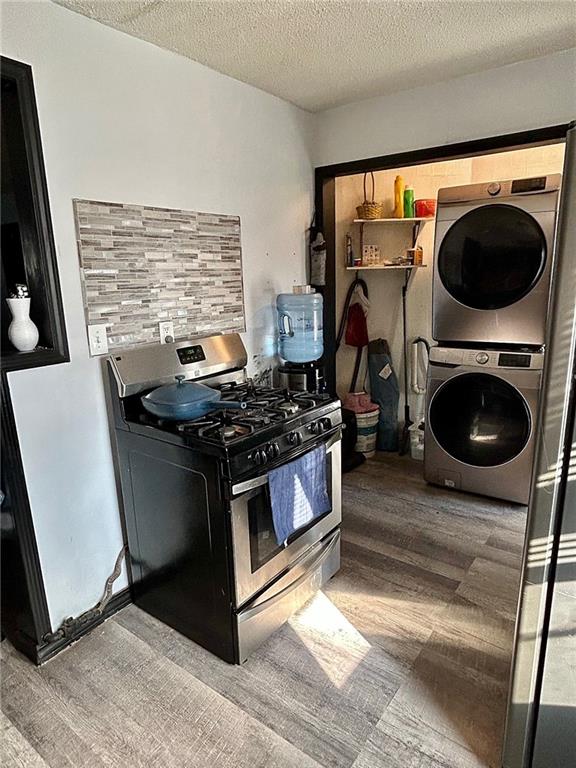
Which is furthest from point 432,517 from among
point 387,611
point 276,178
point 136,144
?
point 136,144

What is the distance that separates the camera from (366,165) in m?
2.88

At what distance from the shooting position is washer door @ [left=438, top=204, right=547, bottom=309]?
2.71m

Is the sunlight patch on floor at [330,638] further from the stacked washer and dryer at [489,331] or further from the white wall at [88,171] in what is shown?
the stacked washer and dryer at [489,331]

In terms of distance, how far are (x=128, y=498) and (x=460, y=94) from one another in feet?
8.57

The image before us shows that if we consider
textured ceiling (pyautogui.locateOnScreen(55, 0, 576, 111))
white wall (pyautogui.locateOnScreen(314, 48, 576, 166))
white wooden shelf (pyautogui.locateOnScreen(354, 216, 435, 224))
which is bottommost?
white wooden shelf (pyautogui.locateOnScreen(354, 216, 435, 224))

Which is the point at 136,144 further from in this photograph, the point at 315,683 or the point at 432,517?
the point at 432,517

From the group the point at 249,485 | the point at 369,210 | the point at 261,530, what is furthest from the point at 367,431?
the point at 249,485

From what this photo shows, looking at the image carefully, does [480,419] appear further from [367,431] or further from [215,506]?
[215,506]

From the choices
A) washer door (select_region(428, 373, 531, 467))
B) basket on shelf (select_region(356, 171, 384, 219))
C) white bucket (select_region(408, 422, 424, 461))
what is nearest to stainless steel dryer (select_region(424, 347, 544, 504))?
washer door (select_region(428, 373, 531, 467))

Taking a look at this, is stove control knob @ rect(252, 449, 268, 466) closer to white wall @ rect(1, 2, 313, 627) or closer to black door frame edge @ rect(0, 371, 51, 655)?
white wall @ rect(1, 2, 313, 627)

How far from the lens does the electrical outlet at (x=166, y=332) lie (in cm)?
219

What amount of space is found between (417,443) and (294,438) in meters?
2.04

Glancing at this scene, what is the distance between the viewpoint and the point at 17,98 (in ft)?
5.23

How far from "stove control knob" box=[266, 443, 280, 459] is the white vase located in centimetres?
94
